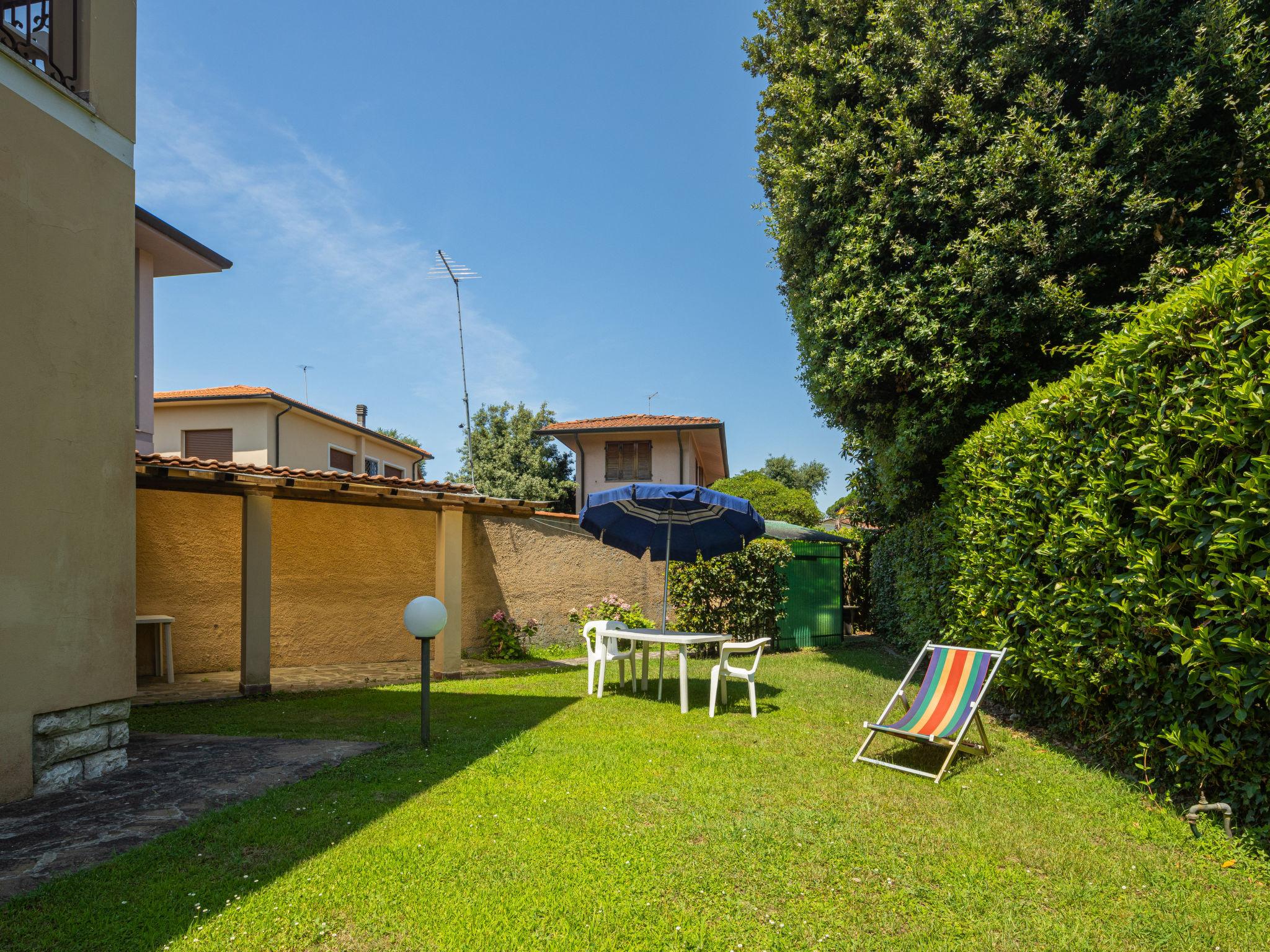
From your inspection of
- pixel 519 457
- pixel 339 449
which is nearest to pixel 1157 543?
pixel 339 449

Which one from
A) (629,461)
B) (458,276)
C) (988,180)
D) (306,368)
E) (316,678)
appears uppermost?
(458,276)

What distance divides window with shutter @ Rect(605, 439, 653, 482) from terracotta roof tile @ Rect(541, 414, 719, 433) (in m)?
0.76

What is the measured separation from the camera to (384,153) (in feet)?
43.9

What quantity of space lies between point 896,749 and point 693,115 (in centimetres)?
1278

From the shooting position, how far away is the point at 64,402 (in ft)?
15.1

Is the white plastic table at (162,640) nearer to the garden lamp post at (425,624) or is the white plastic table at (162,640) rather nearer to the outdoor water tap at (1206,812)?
the garden lamp post at (425,624)

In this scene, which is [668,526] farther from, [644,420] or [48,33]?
[644,420]

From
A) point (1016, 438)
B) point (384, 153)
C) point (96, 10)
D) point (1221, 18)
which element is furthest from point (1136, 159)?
point (384, 153)

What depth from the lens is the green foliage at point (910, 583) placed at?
849 centimetres

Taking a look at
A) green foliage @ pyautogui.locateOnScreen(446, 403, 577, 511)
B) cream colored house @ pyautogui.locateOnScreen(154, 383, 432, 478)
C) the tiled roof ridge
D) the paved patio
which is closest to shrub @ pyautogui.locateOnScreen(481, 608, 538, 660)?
the paved patio

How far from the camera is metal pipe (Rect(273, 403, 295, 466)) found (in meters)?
18.2

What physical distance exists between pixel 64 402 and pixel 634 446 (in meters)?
19.0

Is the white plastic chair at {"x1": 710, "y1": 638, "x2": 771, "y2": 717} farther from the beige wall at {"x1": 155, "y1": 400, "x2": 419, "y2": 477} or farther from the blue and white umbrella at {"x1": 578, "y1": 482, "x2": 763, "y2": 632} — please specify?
the beige wall at {"x1": 155, "y1": 400, "x2": 419, "y2": 477}

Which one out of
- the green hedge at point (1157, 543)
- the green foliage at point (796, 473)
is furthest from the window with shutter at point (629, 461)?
the green foliage at point (796, 473)
